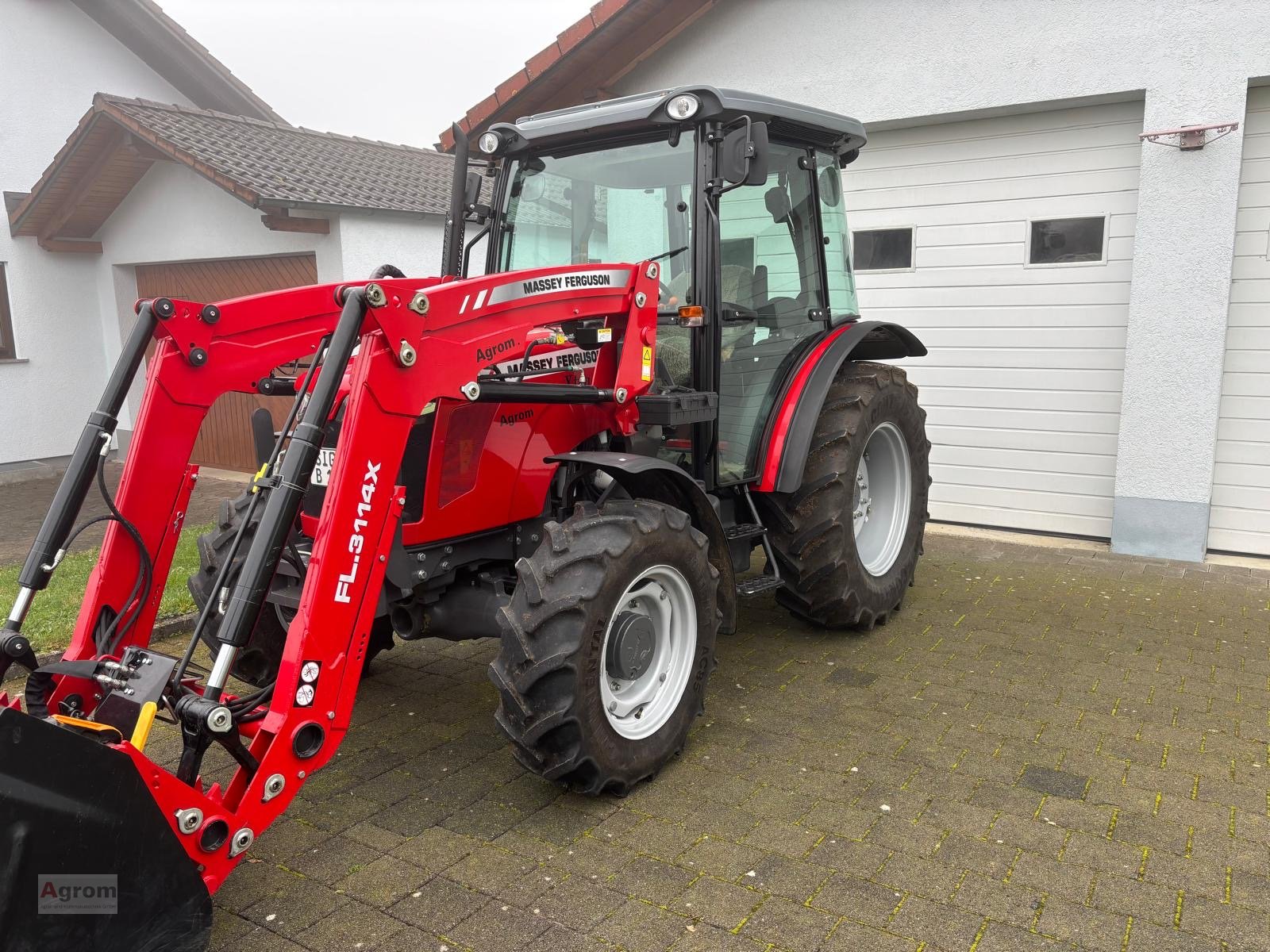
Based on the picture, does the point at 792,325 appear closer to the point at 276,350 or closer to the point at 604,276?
the point at 604,276

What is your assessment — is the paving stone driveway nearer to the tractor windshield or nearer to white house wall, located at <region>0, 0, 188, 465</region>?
the tractor windshield

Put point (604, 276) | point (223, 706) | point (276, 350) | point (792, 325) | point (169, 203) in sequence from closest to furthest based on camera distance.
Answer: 1. point (223, 706)
2. point (276, 350)
3. point (604, 276)
4. point (792, 325)
5. point (169, 203)

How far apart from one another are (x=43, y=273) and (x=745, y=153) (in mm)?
10160

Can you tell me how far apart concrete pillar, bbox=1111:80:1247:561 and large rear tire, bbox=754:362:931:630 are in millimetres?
1771

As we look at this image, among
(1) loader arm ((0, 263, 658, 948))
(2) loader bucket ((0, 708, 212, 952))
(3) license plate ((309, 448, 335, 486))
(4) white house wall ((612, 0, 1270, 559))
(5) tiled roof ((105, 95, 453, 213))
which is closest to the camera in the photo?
(2) loader bucket ((0, 708, 212, 952))

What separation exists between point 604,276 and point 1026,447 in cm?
439

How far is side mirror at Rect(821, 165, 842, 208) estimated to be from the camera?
15.8 feet

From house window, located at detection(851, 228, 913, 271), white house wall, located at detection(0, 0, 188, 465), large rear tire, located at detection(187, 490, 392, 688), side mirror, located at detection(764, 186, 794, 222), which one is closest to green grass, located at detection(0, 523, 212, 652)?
large rear tire, located at detection(187, 490, 392, 688)

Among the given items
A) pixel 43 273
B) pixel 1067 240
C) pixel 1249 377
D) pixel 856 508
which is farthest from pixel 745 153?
pixel 43 273

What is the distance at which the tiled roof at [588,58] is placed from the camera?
705 centimetres

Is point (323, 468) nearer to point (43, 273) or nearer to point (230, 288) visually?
point (230, 288)

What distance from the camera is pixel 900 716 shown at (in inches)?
157

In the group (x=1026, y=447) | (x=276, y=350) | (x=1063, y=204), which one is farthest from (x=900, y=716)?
(x=1063, y=204)

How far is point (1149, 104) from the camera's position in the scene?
6047 mm
